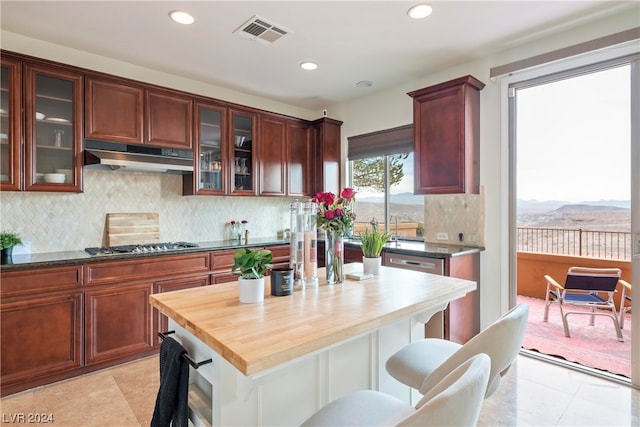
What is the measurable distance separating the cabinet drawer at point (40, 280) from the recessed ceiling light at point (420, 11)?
314 cm

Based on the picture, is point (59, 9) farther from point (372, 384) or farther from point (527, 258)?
point (527, 258)

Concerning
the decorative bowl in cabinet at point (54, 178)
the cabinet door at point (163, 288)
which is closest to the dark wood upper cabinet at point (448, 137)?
the cabinet door at point (163, 288)

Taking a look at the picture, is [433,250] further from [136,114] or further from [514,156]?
[136,114]

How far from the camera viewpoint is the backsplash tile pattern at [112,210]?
9.52 feet

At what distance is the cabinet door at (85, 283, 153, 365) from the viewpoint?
271 centimetres

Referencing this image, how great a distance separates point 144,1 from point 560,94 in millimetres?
3496

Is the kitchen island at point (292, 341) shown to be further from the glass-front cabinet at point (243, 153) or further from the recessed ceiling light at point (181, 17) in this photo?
the glass-front cabinet at point (243, 153)

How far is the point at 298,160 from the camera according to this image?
14.5ft

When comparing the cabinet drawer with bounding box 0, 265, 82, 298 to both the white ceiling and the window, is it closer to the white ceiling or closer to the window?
the white ceiling

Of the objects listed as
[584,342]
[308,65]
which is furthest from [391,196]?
[584,342]

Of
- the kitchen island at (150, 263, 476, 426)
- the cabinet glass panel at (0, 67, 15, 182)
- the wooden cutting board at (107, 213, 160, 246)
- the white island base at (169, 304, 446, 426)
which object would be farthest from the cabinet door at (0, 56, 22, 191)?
the white island base at (169, 304, 446, 426)

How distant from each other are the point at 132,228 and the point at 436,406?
3.40 meters

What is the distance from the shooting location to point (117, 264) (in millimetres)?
2807

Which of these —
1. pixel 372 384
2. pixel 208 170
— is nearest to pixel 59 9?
pixel 208 170
